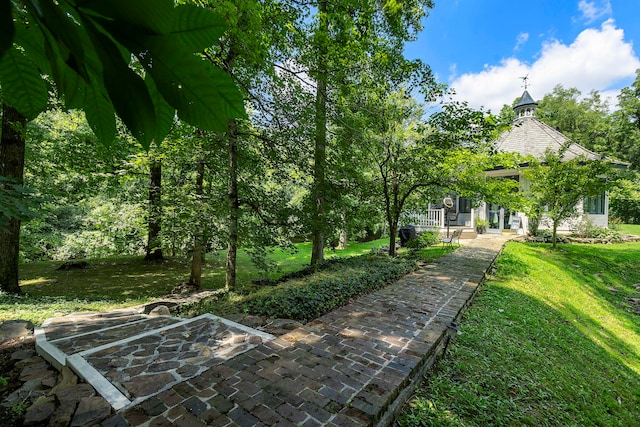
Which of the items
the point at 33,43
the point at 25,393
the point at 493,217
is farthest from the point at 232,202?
the point at 493,217

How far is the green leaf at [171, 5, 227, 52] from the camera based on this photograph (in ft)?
1.24

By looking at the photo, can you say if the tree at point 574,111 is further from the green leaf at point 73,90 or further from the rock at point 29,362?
the rock at point 29,362

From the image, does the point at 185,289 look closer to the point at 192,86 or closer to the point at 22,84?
the point at 22,84

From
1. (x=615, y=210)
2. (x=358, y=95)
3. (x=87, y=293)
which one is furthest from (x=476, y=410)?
(x=615, y=210)

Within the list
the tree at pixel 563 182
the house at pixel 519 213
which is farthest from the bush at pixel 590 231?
the tree at pixel 563 182

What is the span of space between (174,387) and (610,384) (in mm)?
5317

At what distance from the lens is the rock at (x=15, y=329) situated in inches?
154

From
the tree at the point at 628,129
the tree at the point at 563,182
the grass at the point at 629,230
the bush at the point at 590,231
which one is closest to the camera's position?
the tree at the point at 563,182

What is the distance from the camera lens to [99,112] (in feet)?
1.81

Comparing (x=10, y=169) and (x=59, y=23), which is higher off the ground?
(x=10, y=169)

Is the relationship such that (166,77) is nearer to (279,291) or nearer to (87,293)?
(279,291)

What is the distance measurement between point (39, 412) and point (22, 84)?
288cm

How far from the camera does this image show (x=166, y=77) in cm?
39

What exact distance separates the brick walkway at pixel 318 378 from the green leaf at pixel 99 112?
2.31 meters
